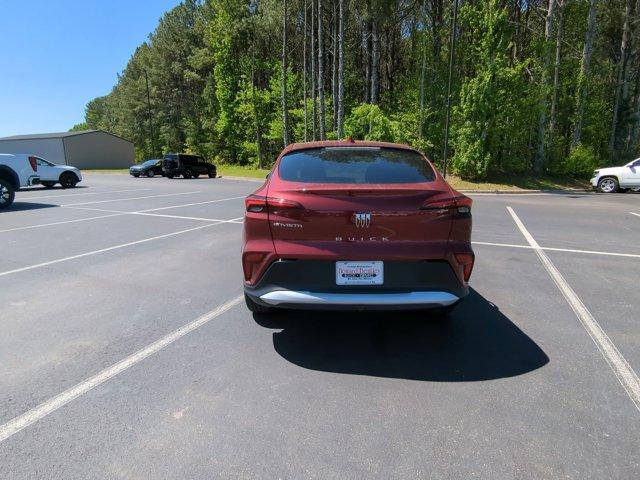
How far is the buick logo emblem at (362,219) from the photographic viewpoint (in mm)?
3252

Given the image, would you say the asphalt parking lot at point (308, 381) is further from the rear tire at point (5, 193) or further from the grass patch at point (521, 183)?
the grass patch at point (521, 183)

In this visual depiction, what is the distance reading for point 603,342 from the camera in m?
3.74

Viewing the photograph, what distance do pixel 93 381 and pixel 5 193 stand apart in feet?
41.8

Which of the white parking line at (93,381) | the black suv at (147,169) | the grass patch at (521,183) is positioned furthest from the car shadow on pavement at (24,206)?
the black suv at (147,169)

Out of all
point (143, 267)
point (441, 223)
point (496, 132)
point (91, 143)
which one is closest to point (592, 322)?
point (441, 223)

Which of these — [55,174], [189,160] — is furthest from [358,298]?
[189,160]

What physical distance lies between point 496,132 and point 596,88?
11.7 metres

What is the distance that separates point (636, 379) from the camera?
10.2ft

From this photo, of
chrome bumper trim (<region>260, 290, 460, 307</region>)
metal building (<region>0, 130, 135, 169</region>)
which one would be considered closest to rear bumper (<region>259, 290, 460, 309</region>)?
chrome bumper trim (<region>260, 290, 460, 307</region>)

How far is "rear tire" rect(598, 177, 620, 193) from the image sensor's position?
1995 cm

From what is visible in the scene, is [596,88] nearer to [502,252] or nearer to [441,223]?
[502,252]

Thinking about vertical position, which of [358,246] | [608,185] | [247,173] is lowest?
[608,185]

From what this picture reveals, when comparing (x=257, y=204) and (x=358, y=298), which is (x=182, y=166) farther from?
(x=358, y=298)

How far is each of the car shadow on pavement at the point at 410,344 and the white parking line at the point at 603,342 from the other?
0.52 metres
